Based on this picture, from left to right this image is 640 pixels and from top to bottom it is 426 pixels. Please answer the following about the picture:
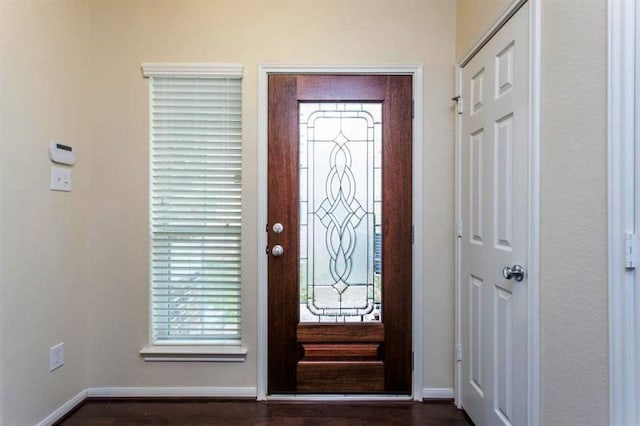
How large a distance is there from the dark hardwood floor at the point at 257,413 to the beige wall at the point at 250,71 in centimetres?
12

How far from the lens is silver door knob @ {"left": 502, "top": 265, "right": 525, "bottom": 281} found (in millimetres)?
1472

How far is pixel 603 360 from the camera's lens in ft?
3.51

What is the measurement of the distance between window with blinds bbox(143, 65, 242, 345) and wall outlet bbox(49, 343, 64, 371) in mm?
470

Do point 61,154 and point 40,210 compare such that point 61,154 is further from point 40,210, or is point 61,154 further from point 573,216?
point 573,216

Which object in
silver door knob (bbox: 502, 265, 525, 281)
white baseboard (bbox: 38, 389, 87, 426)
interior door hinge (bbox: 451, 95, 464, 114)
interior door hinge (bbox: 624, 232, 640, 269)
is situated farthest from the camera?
interior door hinge (bbox: 451, 95, 464, 114)

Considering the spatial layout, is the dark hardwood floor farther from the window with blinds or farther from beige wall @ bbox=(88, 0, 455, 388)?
the window with blinds

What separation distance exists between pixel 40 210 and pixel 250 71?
1382 mm

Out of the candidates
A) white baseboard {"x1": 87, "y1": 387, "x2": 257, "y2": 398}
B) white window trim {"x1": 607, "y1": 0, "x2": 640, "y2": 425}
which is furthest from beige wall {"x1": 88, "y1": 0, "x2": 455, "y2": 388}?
white window trim {"x1": 607, "y1": 0, "x2": 640, "y2": 425}

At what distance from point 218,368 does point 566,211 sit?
2005 mm

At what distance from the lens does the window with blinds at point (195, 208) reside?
87.0 inches

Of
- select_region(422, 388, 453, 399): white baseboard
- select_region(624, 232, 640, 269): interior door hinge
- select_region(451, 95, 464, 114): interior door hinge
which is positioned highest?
select_region(451, 95, 464, 114): interior door hinge

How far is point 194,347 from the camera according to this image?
86.2 inches

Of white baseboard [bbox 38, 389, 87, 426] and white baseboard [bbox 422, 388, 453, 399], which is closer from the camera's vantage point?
white baseboard [bbox 38, 389, 87, 426]

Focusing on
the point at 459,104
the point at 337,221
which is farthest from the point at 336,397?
the point at 459,104
